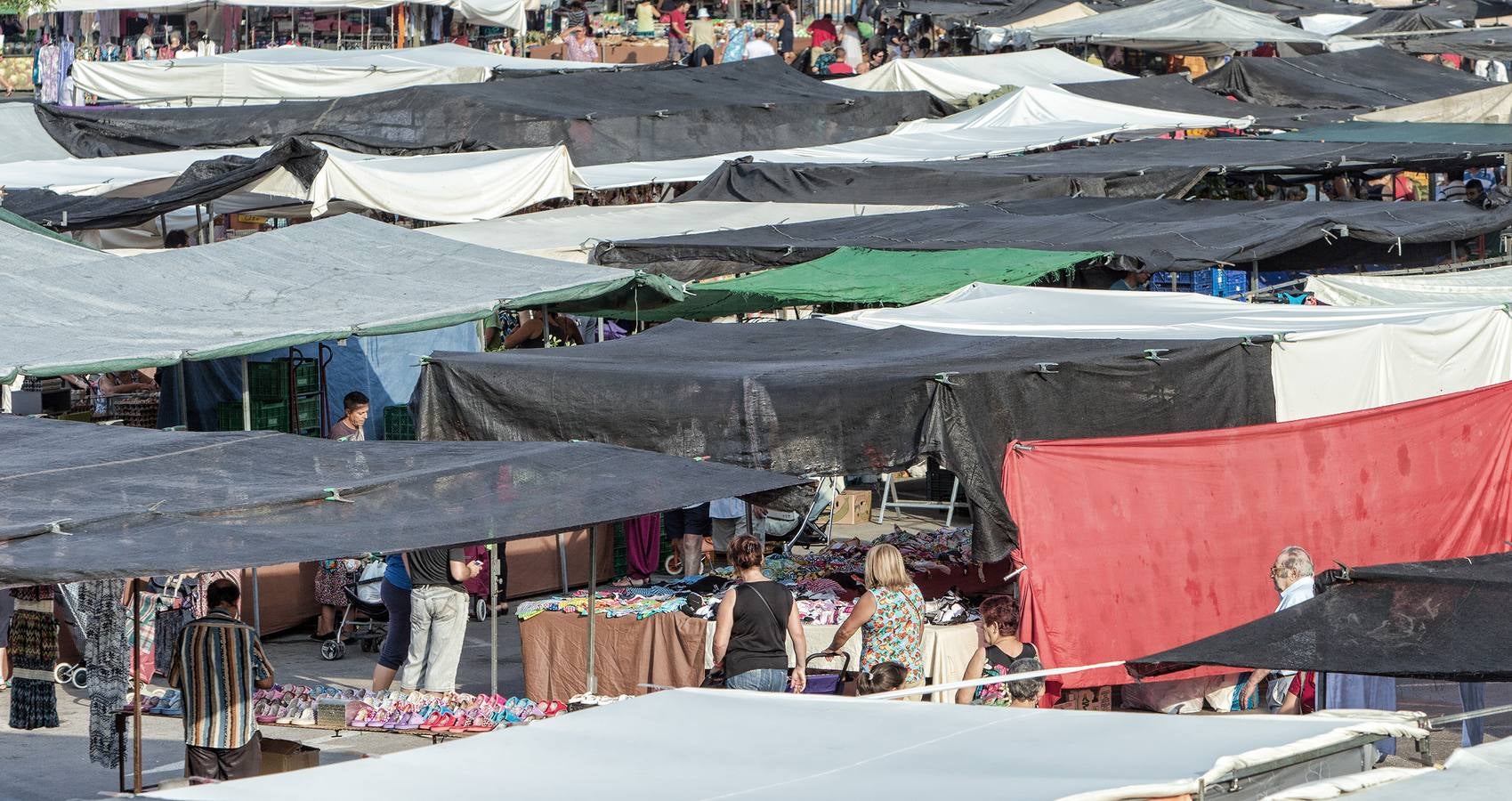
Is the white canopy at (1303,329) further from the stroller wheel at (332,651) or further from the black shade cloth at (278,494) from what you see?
the black shade cloth at (278,494)

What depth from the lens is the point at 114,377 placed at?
1761cm

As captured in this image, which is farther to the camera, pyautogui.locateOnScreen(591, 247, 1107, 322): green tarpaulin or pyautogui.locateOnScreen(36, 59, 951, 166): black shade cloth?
pyautogui.locateOnScreen(36, 59, 951, 166): black shade cloth

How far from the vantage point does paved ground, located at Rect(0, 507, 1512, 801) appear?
10.0 meters

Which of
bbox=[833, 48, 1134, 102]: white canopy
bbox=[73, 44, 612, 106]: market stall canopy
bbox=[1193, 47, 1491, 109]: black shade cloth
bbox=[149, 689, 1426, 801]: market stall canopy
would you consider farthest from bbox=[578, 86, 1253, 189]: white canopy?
bbox=[149, 689, 1426, 801]: market stall canopy

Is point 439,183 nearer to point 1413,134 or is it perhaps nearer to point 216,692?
point 216,692

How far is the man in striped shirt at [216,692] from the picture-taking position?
349 inches

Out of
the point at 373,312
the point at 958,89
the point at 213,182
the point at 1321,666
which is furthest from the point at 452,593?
the point at 958,89

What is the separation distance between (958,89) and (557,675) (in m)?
18.7

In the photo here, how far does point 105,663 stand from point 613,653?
263cm

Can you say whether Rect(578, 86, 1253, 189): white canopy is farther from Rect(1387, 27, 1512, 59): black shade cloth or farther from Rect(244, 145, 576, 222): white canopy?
Rect(1387, 27, 1512, 59): black shade cloth

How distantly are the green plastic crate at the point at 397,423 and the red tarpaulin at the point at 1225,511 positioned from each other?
6.65 metres

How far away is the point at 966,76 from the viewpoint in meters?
29.0

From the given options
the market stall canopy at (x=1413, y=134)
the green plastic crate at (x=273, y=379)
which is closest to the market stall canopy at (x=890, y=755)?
the green plastic crate at (x=273, y=379)

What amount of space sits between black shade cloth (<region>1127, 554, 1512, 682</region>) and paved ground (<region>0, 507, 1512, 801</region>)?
169 cm
